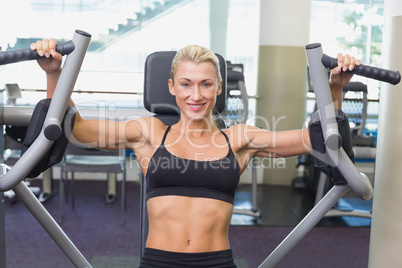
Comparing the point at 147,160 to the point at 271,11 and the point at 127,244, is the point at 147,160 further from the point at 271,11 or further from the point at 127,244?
the point at 271,11

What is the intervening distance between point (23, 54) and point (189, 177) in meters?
0.64

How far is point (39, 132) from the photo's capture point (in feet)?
4.15

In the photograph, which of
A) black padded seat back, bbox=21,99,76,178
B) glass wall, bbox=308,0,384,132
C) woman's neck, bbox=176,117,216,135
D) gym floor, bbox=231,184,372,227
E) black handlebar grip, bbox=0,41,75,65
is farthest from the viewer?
glass wall, bbox=308,0,384,132

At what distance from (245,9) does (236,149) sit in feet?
14.9

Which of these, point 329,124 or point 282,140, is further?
point 282,140

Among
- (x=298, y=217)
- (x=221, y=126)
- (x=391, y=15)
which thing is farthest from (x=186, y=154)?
(x=298, y=217)

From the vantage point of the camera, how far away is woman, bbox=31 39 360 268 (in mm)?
1455

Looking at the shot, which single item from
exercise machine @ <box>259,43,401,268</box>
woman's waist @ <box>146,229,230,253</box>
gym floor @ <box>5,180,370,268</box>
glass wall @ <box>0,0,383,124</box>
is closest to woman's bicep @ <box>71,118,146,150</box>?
woman's waist @ <box>146,229,230,253</box>

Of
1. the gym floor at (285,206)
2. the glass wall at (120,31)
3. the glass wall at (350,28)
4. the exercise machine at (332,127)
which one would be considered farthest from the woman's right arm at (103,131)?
the glass wall at (350,28)

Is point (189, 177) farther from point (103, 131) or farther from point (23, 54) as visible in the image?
point (23, 54)

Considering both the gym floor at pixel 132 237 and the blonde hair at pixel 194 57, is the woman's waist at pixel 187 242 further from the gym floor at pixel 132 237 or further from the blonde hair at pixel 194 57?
the gym floor at pixel 132 237

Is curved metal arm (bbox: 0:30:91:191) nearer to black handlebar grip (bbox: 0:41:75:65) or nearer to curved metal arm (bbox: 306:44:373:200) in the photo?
black handlebar grip (bbox: 0:41:75:65)

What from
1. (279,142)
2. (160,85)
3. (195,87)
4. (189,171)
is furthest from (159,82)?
(279,142)

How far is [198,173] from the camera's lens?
1474 millimetres
